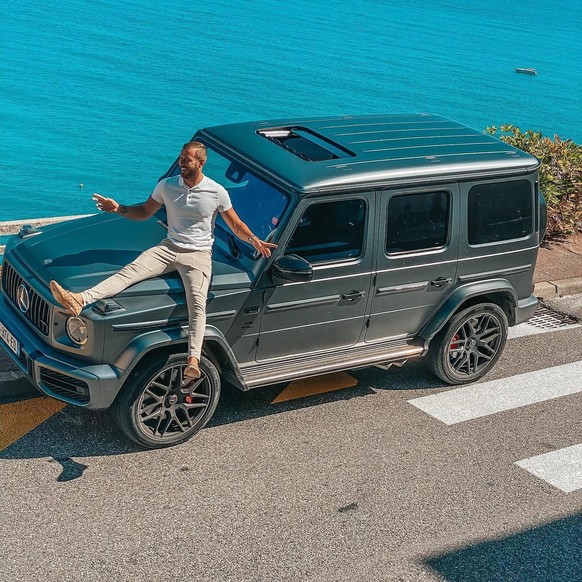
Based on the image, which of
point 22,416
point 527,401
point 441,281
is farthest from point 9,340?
point 527,401

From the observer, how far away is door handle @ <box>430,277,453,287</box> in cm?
761

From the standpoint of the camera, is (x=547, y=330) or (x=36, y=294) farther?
(x=547, y=330)

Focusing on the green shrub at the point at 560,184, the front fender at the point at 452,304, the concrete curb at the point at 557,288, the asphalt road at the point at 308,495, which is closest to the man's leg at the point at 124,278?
the asphalt road at the point at 308,495

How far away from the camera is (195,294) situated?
20.9 ft

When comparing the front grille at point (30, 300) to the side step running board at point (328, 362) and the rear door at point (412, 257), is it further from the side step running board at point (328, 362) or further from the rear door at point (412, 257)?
the rear door at point (412, 257)

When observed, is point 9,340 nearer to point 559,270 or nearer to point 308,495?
point 308,495

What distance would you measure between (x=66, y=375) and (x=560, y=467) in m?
3.73

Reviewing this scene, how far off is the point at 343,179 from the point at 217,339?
1515mm

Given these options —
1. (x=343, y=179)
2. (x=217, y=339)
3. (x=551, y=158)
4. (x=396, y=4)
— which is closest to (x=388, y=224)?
(x=343, y=179)

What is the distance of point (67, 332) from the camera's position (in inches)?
247

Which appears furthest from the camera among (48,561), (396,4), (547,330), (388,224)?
(396,4)

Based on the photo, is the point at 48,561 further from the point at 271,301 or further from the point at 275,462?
the point at 271,301

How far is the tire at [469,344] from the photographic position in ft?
26.2

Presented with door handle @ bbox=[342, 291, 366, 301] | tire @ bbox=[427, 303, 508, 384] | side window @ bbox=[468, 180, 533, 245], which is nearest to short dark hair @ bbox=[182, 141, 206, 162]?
door handle @ bbox=[342, 291, 366, 301]
